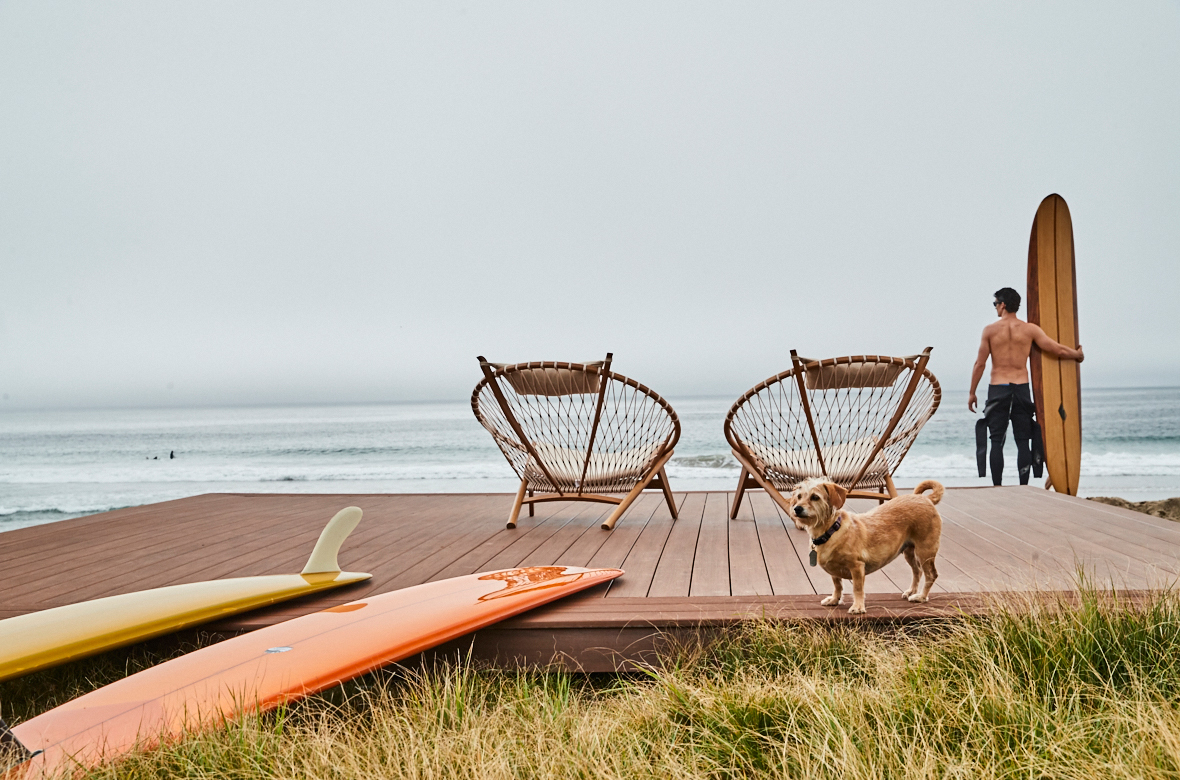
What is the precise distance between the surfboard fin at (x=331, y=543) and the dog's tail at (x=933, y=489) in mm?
2205

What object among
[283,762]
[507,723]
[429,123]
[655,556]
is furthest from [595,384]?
[429,123]

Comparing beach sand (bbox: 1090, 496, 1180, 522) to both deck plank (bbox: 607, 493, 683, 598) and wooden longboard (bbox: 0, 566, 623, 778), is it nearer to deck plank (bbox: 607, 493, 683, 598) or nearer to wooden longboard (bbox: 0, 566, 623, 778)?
deck plank (bbox: 607, 493, 683, 598)

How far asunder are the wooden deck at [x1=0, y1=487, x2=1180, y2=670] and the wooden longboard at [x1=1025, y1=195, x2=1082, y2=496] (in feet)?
1.48

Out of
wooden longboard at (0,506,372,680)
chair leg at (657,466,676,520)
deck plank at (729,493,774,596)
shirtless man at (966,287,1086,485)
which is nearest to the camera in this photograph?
wooden longboard at (0,506,372,680)

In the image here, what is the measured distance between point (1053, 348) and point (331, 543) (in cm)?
552

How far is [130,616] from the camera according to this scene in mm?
2234

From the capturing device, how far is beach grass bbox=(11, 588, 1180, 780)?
1.42m

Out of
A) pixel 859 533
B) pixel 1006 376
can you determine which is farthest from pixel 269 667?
pixel 1006 376

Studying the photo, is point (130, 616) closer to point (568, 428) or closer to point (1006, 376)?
point (568, 428)

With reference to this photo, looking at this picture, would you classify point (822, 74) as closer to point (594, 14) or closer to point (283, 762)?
point (594, 14)

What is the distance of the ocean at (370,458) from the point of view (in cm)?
1263

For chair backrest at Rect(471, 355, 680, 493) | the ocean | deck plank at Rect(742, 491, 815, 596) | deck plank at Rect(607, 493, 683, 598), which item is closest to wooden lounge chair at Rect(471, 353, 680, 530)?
chair backrest at Rect(471, 355, 680, 493)

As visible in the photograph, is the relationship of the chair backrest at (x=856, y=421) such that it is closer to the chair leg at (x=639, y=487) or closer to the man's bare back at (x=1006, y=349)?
the chair leg at (x=639, y=487)

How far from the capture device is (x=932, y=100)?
29.2 metres
